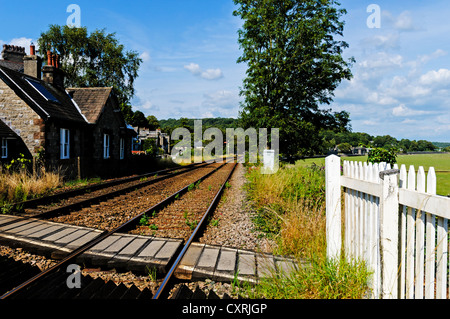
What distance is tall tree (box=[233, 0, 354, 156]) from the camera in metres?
17.6

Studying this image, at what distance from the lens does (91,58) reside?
33250 millimetres

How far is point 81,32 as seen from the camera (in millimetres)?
31047

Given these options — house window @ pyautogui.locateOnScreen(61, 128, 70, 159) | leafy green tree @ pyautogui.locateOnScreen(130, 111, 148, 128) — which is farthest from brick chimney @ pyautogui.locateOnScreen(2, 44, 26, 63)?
leafy green tree @ pyautogui.locateOnScreen(130, 111, 148, 128)

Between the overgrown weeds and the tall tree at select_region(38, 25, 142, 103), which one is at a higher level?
the tall tree at select_region(38, 25, 142, 103)

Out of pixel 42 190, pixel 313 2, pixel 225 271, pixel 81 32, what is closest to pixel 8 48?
pixel 81 32

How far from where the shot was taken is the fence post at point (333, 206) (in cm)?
342

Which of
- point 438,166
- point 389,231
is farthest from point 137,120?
point 389,231

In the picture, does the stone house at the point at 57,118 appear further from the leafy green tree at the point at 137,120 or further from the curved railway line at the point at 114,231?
the leafy green tree at the point at 137,120

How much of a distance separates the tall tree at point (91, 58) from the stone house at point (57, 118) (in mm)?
13470

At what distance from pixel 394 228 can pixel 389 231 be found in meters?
0.06

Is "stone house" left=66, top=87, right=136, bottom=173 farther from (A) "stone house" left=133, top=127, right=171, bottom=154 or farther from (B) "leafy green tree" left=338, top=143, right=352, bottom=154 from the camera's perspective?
(A) "stone house" left=133, top=127, right=171, bottom=154
